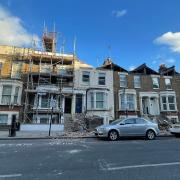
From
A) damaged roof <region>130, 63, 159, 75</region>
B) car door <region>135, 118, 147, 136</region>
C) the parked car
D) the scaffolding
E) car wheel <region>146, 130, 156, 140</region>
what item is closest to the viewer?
car door <region>135, 118, 147, 136</region>

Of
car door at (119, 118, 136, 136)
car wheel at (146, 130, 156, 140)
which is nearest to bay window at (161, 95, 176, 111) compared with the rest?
car wheel at (146, 130, 156, 140)

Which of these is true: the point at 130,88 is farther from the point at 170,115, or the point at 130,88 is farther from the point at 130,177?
the point at 130,177

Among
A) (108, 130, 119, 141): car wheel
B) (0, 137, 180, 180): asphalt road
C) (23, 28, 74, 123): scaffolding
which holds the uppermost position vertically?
(23, 28, 74, 123): scaffolding

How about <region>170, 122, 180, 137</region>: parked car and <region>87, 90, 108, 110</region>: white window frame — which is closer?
<region>170, 122, 180, 137</region>: parked car

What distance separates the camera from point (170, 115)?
97.0 feet

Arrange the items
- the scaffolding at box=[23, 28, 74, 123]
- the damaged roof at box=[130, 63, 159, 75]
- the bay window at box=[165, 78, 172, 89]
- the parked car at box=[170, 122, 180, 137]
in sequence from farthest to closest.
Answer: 1. the damaged roof at box=[130, 63, 159, 75]
2. the bay window at box=[165, 78, 172, 89]
3. the scaffolding at box=[23, 28, 74, 123]
4. the parked car at box=[170, 122, 180, 137]

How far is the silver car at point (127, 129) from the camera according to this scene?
14953 mm

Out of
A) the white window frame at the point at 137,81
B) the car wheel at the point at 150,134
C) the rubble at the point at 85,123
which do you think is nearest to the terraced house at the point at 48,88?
the rubble at the point at 85,123

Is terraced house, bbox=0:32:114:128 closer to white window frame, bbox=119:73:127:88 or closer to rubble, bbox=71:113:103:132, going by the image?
white window frame, bbox=119:73:127:88

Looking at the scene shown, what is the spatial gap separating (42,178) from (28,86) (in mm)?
22000

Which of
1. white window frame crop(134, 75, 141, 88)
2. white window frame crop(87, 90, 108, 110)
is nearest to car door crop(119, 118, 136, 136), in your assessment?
white window frame crop(87, 90, 108, 110)

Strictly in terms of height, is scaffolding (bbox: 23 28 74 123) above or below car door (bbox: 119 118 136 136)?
above

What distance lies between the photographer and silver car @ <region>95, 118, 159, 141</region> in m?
15.0

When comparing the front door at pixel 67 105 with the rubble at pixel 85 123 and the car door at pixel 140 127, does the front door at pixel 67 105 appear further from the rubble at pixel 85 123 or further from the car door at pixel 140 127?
the car door at pixel 140 127
